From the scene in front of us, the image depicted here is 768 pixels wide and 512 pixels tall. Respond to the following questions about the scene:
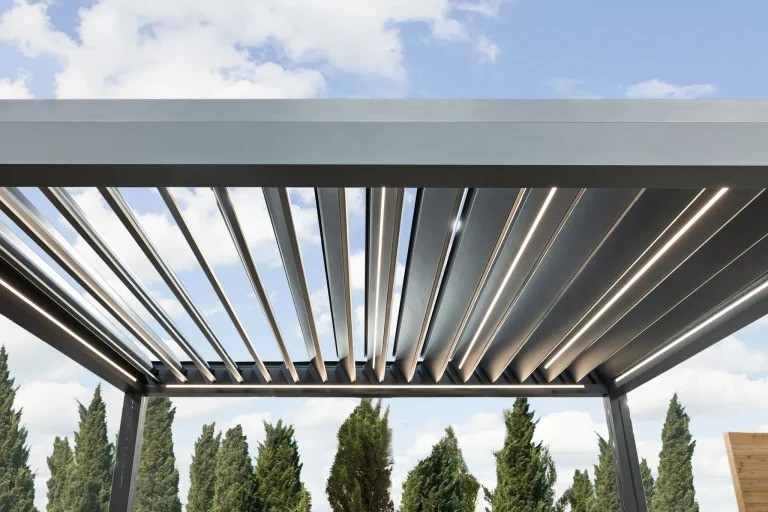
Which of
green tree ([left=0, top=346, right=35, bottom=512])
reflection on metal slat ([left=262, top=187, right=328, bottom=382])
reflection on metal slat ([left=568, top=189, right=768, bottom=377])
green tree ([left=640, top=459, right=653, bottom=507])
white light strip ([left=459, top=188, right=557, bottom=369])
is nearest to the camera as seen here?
reflection on metal slat ([left=262, top=187, right=328, bottom=382])

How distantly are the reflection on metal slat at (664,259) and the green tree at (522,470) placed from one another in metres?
5.70

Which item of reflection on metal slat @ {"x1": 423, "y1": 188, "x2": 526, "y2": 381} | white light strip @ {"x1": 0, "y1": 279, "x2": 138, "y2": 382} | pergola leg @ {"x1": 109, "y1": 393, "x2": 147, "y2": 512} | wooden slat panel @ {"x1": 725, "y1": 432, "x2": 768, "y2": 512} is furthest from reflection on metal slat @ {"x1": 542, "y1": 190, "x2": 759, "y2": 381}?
pergola leg @ {"x1": 109, "y1": 393, "x2": 147, "y2": 512}

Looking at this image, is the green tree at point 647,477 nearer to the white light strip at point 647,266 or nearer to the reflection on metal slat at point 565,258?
the white light strip at point 647,266

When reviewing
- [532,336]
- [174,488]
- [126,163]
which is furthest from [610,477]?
[126,163]

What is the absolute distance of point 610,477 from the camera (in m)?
13.7

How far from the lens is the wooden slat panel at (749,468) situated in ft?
35.7

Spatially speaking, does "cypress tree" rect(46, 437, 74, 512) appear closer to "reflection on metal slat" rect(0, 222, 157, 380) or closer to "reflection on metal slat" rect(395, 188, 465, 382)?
"reflection on metal slat" rect(0, 222, 157, 380)

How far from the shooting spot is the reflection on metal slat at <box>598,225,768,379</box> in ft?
20.9

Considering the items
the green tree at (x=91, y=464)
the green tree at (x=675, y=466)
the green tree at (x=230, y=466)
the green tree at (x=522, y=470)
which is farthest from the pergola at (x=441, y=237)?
the green tree at (x=675, y=466)

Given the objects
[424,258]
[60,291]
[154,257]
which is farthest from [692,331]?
[60,291]

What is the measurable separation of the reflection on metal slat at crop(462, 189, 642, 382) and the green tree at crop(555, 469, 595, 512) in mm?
6551

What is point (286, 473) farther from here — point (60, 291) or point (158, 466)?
point (60, 291)

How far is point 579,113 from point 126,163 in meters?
2.60

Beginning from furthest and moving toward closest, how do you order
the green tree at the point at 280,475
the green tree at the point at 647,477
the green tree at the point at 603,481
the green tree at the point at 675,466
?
1. the green tree at the point at 675,466
2. the green tree at the point at 647,477
3. the green tree at the point at 280,475
4. the green tree at the point at 603,481
